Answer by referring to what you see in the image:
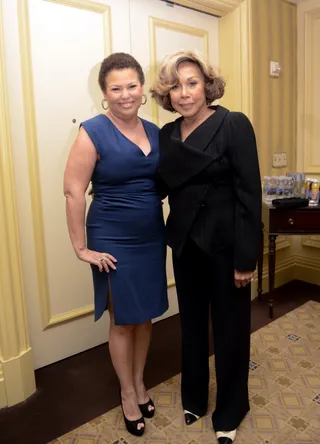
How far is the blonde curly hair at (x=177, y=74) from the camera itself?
1374 mm

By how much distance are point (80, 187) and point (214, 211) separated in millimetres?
477

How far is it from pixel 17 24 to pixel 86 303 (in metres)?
1.42

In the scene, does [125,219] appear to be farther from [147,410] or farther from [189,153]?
[147,410]

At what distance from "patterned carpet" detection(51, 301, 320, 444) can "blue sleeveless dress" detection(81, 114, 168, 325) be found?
0.47 m

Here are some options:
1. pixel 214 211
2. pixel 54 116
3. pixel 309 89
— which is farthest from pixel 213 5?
pixel 214 211

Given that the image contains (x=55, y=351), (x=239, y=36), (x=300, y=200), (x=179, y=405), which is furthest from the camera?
(x=239, y=36)

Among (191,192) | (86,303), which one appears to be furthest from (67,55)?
(86,303)

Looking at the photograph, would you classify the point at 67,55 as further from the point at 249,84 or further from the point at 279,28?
the point at 279,28

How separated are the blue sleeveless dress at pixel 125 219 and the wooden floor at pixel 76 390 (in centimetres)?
51

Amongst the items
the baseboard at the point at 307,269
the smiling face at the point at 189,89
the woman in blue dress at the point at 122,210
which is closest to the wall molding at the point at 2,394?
the woman in blue dress at the point at 122,210

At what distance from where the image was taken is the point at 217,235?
141 cm

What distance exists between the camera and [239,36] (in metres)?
2.61

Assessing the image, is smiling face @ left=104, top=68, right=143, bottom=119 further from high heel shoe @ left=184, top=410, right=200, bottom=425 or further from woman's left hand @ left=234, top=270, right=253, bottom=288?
high heel shoe @ left=184, top=410, right=200, bottom=425

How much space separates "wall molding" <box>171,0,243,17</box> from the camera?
243cm
